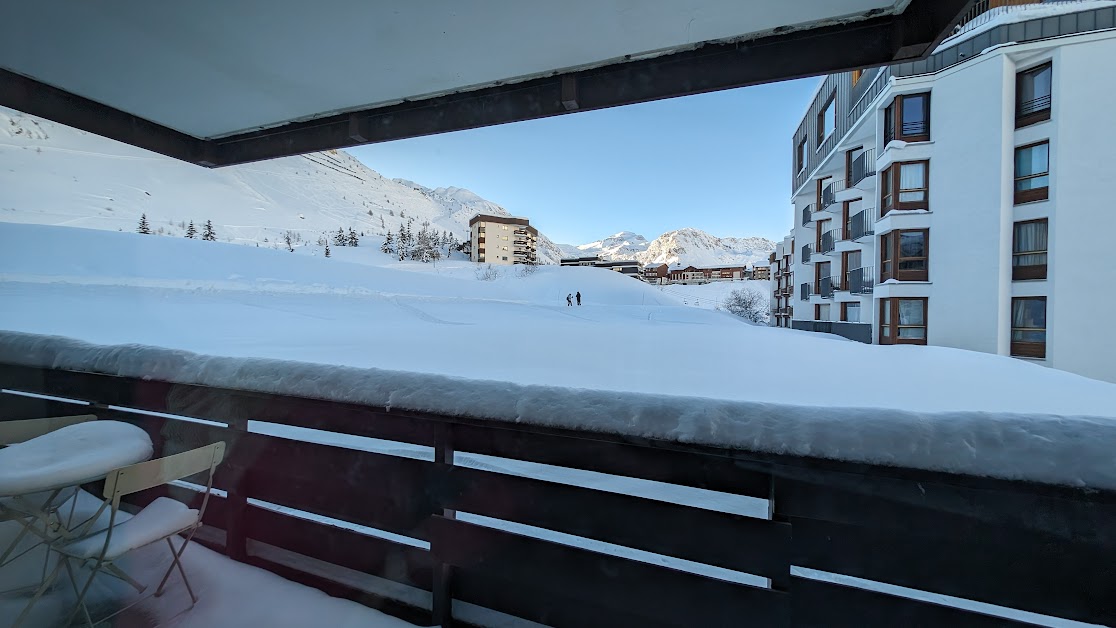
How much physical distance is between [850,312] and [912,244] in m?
4.31

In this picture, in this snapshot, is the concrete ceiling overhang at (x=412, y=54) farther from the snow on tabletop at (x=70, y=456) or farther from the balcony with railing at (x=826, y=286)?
the balcony with railing at (x=826, y=286)

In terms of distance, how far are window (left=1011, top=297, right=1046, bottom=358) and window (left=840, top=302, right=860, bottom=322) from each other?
4455 millimetres

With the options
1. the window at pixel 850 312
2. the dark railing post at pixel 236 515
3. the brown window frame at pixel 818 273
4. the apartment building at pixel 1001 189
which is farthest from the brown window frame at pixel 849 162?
the dark railing post at pixel 236 515

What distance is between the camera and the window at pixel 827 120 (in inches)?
638

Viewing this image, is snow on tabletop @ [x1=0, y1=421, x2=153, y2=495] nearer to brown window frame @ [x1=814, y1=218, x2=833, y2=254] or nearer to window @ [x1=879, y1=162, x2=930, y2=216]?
window @ [x1=879, y1=162, x2=930, y2=216]

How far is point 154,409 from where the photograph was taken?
1760 millimetres

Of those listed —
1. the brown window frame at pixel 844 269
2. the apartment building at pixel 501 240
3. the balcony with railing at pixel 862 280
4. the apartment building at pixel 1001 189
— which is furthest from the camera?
the apartment building at pixel 501 240

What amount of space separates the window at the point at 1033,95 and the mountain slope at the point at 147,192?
14466 millimetres

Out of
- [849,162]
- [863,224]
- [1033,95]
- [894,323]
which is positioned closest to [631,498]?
[894,323]

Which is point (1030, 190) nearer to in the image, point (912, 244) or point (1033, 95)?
point (1033, 95)

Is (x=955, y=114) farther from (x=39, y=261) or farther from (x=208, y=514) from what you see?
(x=39, y=261)

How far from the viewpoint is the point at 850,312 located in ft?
50.8

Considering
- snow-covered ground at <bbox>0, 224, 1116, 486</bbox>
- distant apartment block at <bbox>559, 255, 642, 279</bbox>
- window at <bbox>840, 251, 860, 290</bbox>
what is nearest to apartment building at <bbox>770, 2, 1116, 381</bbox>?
window at <bbox>840, 251, 860, 290</bbox>

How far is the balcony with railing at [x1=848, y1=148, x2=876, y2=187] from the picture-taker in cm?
1350
